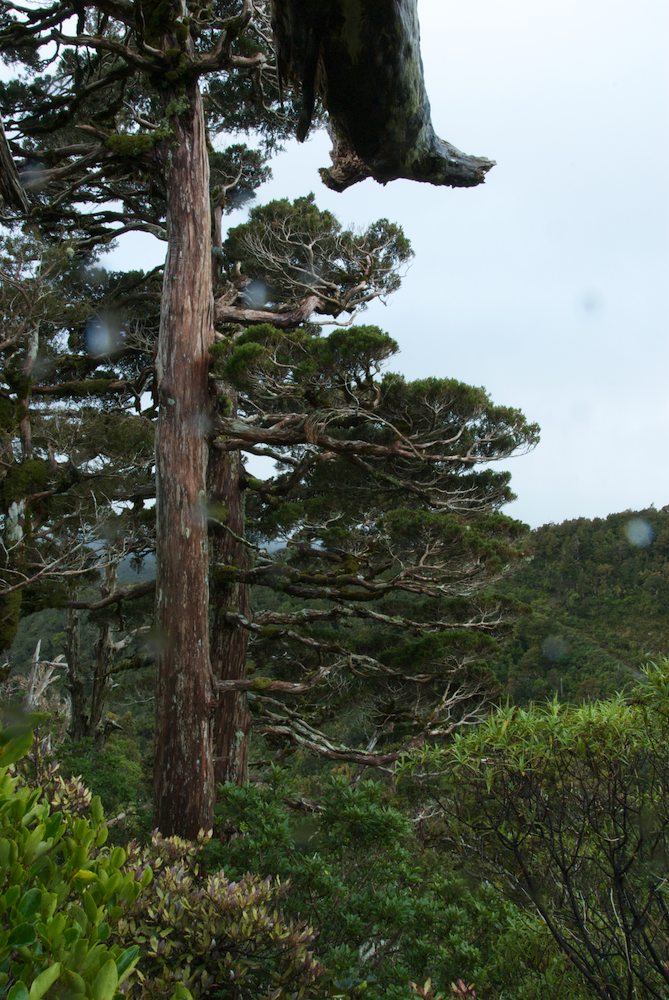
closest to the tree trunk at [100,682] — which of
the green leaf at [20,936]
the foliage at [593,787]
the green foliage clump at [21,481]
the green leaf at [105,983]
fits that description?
the green foliage clump at [21,481]

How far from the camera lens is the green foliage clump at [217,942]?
9.23 feet

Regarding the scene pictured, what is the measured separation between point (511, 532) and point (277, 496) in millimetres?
3118

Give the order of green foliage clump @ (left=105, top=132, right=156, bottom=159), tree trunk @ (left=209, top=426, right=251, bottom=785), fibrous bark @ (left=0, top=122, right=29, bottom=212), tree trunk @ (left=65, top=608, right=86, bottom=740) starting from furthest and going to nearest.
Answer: tree trunk @ (left=65, top=608, right=86, bottom=740) < tree trunk @ (left=209, top=426, right=251, bottom=785) < green foliage clump @ (left=105, top=132, right=156, bottom=159) < fibrous bark @ (left=0, top=122, right=29, bottom=212)

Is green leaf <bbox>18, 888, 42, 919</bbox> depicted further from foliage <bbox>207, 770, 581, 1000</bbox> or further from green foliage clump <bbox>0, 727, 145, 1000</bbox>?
foliage <bbox>207, 770, 581, 1000</bbox>

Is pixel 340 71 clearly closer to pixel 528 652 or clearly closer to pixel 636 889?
pixel 636 889

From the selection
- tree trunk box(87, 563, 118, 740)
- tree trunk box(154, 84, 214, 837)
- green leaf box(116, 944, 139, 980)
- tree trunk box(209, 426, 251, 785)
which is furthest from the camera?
tree trunk box(87, 563, 118, 740)

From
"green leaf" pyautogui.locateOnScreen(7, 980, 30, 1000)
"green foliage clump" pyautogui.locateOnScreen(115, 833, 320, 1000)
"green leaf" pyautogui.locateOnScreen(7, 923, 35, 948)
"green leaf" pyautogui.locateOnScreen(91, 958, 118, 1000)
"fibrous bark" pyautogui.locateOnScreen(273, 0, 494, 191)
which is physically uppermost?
"fibrous bark" pyautogui.locateOnScreen(273, 0, 494, 191)

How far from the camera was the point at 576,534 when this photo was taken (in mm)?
30312

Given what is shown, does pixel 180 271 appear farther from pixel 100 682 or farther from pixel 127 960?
pixel 100 682

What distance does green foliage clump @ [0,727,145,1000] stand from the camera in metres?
1.26

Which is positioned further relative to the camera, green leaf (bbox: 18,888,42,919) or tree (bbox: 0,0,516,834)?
tree (bbox: 0,0,516,834)

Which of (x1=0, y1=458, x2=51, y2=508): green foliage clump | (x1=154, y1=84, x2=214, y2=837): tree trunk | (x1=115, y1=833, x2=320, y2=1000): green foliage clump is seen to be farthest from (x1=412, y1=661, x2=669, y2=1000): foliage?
(x1=0, y1=458, x2=51, y2=508): green foliage clump

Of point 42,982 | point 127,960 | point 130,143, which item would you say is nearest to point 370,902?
point 127,960

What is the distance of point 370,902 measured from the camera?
13.6ft
